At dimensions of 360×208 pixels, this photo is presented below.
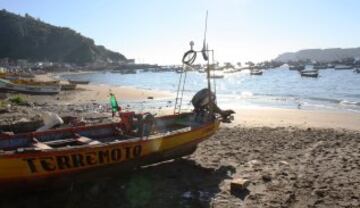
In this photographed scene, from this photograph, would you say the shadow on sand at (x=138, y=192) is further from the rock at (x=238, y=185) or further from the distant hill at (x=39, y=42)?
the distant hill at (x=39, y=42)

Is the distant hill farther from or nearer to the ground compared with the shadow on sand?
farther from the ground

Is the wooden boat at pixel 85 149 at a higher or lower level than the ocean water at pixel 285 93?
higher

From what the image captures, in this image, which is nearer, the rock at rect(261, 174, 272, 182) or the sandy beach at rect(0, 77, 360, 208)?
the sandy beach at rect(0, 77, 360, 208)

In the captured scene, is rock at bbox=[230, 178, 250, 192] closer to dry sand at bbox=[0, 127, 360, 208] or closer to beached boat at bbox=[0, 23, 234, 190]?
dry sand at bbox=[0, 127, 360, 208]

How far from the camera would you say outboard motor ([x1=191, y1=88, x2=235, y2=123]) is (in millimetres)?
13188

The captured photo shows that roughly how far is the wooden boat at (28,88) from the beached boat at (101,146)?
27138mm

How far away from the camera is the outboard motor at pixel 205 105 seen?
1319 cm

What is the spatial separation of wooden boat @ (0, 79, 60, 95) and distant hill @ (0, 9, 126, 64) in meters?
131

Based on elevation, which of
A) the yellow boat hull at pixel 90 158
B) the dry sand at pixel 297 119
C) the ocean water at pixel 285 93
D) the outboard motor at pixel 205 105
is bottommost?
the ocean water at pixel 285 93

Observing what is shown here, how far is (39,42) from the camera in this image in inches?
6964

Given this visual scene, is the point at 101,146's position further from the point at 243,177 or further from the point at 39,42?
the point at 39,42

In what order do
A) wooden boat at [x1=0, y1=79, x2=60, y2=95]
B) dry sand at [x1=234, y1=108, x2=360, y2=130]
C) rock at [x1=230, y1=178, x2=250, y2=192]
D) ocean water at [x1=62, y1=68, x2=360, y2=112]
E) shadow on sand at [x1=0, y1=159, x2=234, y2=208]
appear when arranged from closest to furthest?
shadow on sand at [x1=0, y1=159, x2=234, y2=208] < rock at [x1=230, y1=178, x2=250, y2=192] < dry sand at [x1=234, y1=108, x2=360, y2=130] < ocean water at [x1=62, y1=68, x2=360, y2=112] < wooden boat at [x1=0, y1=79, x2=60, y2=95]

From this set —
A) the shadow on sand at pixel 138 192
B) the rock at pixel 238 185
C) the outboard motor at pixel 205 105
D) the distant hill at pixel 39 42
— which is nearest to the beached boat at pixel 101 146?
the outboard motor at pixel 205 105

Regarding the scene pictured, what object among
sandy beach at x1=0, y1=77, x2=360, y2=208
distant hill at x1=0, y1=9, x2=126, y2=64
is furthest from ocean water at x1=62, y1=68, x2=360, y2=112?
distant hill at x1=0, y1=9, x2=126, y2=64
